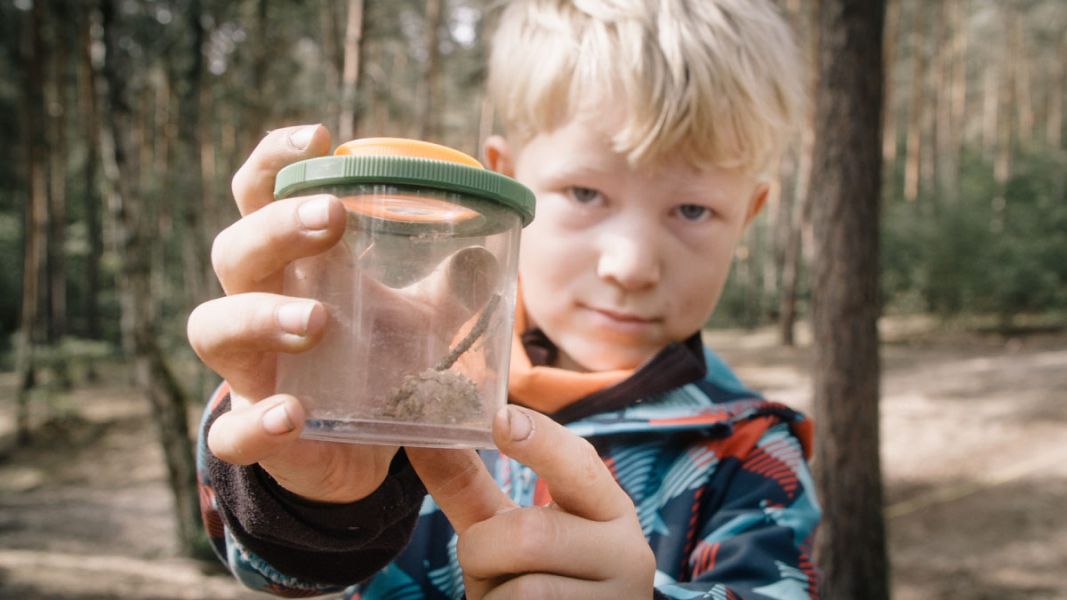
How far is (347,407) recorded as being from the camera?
2.79ft

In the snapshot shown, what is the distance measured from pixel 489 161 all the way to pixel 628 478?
0.77m

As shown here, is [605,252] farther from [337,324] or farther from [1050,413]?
[1050,413]

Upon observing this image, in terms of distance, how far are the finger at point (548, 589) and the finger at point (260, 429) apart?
295 millimetres

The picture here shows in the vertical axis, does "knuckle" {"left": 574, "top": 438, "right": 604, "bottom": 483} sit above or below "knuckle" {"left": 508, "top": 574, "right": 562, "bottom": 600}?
above

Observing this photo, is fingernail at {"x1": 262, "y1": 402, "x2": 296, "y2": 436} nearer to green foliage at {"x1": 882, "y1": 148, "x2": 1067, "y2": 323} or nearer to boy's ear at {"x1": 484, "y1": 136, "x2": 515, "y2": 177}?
boy's ear at {"x1": 484, "y1": 136, "x2": 515, "y2": 177}

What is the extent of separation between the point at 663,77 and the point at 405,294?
845 mm

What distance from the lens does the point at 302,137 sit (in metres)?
0.96

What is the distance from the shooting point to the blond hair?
1.49 meters

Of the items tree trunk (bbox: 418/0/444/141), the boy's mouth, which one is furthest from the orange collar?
tree trunk (bbox: 418/0/444/141)

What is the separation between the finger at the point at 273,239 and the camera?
831 millimetres

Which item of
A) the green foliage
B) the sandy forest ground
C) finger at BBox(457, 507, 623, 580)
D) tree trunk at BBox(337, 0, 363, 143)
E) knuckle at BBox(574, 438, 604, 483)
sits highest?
tree trunk at BBox(337, 0, 363, 143)

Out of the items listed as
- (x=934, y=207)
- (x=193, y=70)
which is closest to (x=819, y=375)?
(x=193, y=70)

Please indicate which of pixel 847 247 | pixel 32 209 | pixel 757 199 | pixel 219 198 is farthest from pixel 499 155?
pixel 219 198

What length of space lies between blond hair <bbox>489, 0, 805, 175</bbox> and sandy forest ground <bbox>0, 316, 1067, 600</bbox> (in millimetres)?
5270
